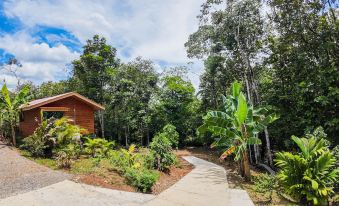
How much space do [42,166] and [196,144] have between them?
57.6 ft

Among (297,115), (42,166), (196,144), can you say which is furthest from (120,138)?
(297,115)

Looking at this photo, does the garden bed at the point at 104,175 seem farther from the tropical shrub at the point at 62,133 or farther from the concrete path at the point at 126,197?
the tropical shrub at the point at 62,133

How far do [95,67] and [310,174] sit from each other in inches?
775

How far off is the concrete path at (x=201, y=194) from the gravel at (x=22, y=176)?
12.1 ft

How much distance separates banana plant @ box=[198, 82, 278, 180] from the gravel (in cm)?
617

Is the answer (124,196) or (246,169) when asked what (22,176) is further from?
(246,169)

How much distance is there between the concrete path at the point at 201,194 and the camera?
764cm

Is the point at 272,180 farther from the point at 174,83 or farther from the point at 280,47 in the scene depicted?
the point at 174,83

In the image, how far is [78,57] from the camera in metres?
23.7

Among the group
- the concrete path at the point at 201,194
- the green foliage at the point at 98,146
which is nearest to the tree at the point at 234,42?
the concrete path at the point at 201,194

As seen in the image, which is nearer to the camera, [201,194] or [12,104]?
[201,194]

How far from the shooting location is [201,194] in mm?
8602

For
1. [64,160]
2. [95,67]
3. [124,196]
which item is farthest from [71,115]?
[124,196]

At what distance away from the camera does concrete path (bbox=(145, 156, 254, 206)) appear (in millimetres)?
7637
